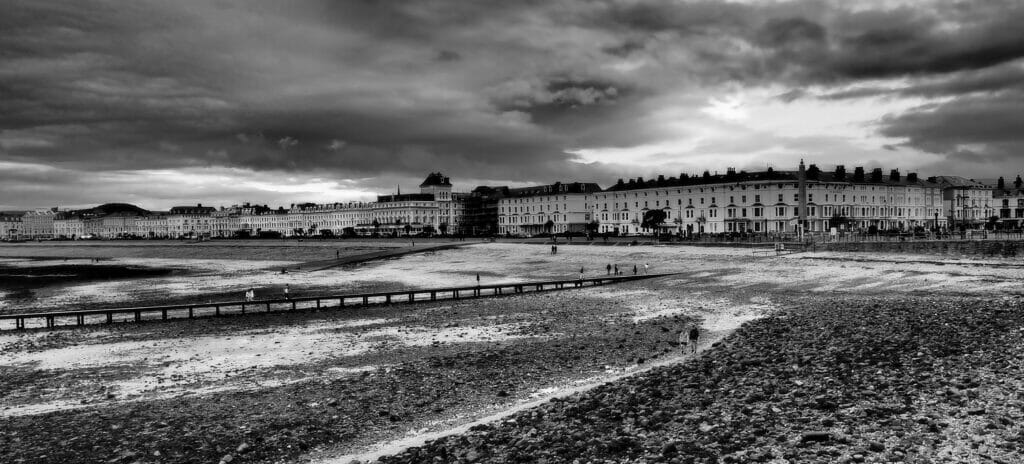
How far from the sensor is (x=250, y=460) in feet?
38.2

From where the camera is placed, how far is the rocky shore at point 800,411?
393 inches

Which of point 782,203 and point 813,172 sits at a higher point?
point 813,172

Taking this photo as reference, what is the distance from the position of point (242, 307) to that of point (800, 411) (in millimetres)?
31236

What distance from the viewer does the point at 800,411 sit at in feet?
38.8

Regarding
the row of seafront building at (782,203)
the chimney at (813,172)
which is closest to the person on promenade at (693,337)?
the row of seafront building at (782,203)

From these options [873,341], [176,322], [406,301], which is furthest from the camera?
[406,301]

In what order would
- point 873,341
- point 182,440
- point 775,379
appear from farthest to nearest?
point 873,341, point 775,379, point 182,440

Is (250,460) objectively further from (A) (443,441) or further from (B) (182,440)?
(A) (443,441)

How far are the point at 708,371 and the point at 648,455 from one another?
243 inches

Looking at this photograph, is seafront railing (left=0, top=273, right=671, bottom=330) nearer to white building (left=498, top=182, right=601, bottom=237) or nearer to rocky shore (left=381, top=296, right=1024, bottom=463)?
rocky shore (left=381, top=296, right=1024, bottom=463)

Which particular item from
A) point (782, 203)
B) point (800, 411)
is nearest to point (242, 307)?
point (800, 411)

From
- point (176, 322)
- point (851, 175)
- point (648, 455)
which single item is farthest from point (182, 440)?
point (851, 175)

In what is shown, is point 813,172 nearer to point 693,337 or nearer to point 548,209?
point 548,209

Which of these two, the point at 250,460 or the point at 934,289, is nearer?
the point at 250,460
